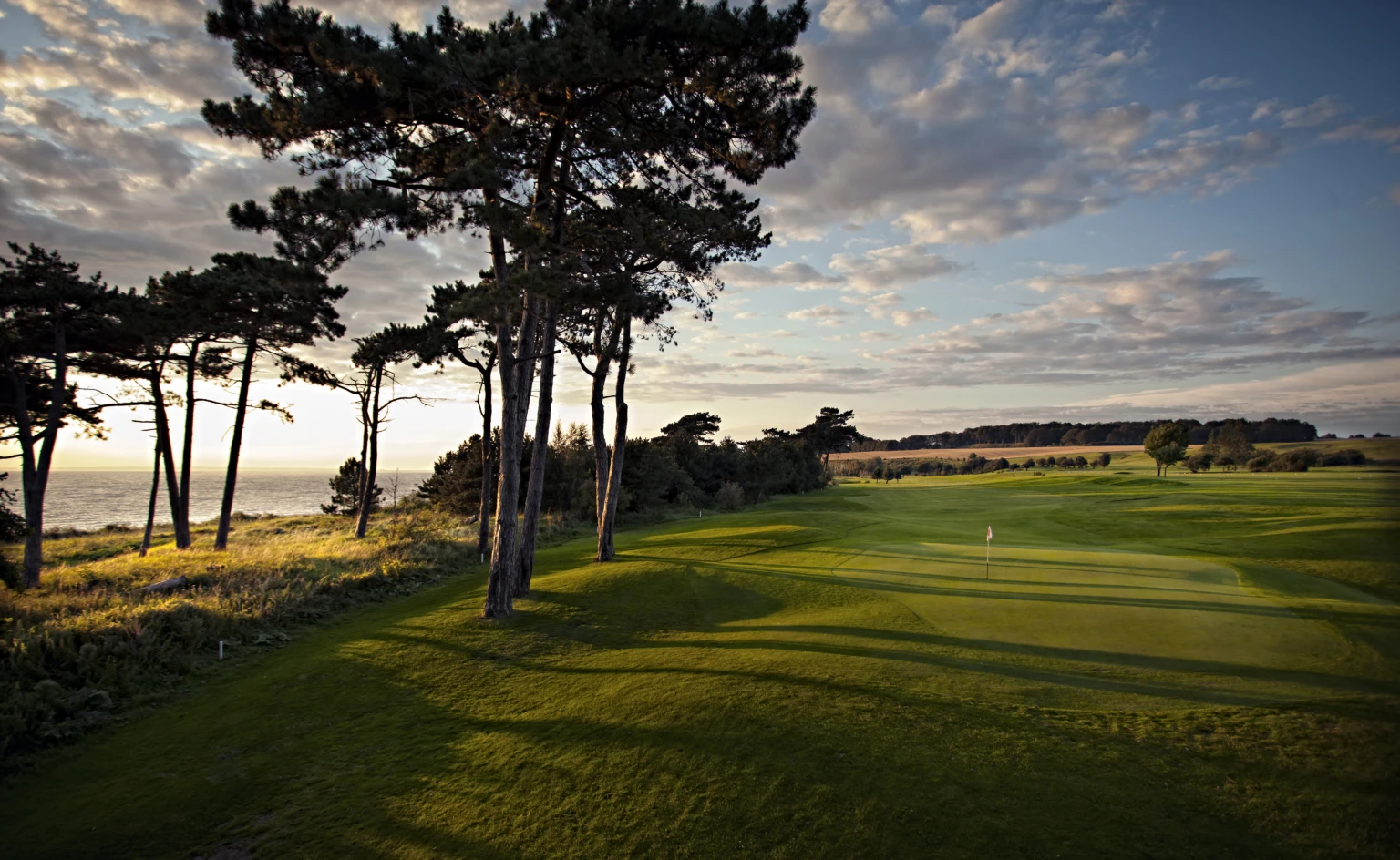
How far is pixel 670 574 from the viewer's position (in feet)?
49.0

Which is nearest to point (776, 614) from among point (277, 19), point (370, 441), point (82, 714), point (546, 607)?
point (546, 607)

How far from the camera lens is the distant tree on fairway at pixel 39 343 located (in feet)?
55.6

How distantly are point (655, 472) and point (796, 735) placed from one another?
33234mm

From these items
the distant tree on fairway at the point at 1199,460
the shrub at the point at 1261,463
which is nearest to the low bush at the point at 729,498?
the shrub at the point at 1261,463

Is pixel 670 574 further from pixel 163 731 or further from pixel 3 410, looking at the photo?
pixel 3 410

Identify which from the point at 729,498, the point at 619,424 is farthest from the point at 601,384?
the point at 729,498

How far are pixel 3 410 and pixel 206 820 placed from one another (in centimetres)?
2420

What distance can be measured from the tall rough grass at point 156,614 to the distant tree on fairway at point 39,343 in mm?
2991

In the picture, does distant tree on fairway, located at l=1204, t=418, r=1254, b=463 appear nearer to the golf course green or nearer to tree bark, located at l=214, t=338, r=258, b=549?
the golf course green

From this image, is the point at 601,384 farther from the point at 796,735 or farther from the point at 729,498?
the point at 729,498

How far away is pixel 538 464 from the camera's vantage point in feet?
43.5

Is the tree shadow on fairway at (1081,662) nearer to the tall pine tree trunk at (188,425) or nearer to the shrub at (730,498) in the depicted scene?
the tall pine tree trunk at (188,425)

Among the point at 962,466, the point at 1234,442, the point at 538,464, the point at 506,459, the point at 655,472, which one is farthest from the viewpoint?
the point at 962,466

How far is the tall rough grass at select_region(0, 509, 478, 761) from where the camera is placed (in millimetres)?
7660
